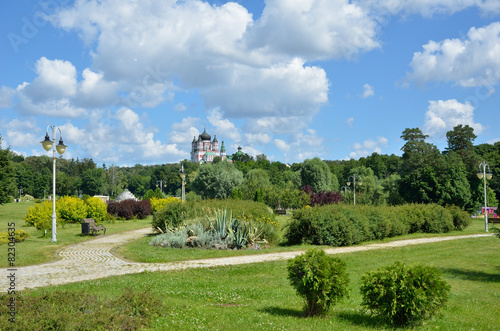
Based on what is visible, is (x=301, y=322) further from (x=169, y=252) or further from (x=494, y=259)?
(x=494, y=259)

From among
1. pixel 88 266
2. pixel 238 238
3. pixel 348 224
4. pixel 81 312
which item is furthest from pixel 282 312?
pixel 348 224

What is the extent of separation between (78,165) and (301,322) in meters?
125

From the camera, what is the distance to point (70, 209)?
86.2ft

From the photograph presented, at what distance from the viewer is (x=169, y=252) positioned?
14.9 meters

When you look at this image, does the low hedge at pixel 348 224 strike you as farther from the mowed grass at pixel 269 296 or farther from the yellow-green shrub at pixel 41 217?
the yellow-green shrub at pixel 41 217

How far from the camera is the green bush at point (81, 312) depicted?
5336mm

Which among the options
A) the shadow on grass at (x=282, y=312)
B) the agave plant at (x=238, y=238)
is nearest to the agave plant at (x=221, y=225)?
the agave plant at (x=238, y=238)

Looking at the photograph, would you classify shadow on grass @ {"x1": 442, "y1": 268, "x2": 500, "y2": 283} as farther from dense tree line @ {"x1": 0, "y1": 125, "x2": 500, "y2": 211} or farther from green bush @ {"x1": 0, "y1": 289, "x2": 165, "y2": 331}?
dense tree line @ {"x1": 0, "y1": 125, "x2": 500, "y2": 211}

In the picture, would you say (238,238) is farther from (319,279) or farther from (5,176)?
(5,176)

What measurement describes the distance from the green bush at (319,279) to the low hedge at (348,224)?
11.5m

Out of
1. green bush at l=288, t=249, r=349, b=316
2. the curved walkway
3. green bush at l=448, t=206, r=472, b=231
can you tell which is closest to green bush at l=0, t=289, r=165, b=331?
green bush at l=288, t=249, r=349, b=316

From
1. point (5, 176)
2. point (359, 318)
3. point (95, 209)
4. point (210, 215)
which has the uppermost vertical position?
point (5, 176)

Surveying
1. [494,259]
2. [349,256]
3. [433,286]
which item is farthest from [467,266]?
[433,286]

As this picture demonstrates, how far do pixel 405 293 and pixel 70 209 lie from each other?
80.3 feet
